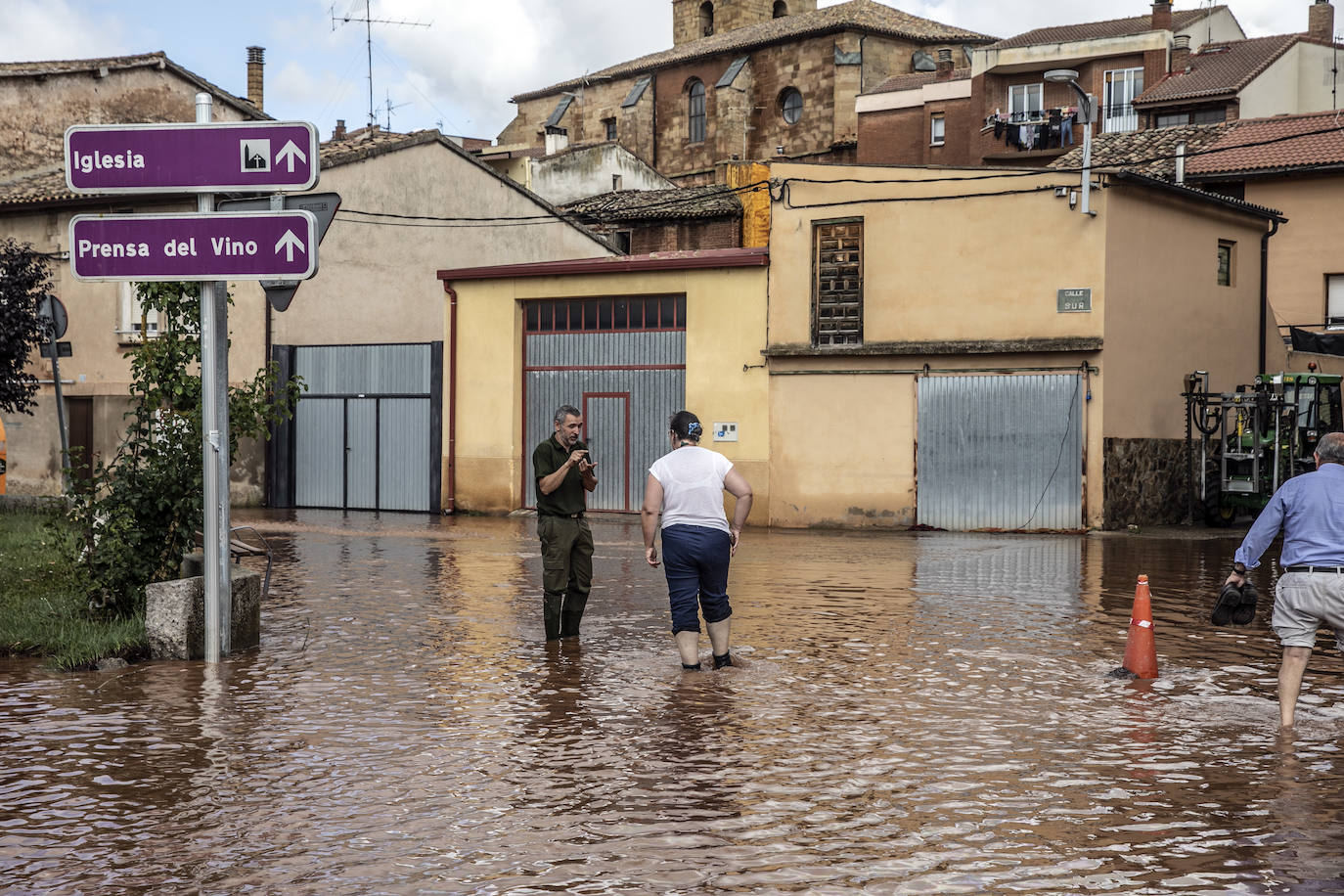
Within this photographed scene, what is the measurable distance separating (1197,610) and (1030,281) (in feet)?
34.8

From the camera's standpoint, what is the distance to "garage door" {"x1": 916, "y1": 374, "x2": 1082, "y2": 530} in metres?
22.8

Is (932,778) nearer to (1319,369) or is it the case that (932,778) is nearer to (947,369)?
(947,369)

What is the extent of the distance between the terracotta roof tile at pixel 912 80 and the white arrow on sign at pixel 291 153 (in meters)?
50.8

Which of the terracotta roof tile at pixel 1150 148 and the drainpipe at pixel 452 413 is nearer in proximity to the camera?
the drainpipe at pixel 452 413

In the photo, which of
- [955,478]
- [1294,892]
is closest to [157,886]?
[1294,892]

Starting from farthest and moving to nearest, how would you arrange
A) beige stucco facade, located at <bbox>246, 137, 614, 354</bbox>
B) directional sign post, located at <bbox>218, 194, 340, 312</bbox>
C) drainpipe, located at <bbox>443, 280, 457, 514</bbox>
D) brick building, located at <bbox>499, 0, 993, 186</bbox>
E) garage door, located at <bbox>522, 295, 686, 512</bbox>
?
brick building, located at <bbox>499, 0, 993, 186</bbox> < beige stucco facade, located at <bbox>246, 137, 614, 354</bbox> < drainpipe, located at <bbox>443, 280, 457, 514</bbox> < garage door, located at <bbox>522, 295, 686, 512</bbox> < directional sign post, located at <bbox>218, 194, 340, 312</bbox>

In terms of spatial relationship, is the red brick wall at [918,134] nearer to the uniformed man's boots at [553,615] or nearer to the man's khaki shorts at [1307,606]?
the uniformed man's boots at [553,615]

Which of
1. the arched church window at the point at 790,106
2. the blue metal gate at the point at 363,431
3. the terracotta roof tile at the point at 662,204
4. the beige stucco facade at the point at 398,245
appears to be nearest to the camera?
the blue metal gate at the point at 363,431

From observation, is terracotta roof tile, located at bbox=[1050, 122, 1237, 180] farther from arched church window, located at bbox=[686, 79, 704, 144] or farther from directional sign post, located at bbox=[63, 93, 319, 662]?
arched church window, located at bbox=[686, 79, 704, 144]

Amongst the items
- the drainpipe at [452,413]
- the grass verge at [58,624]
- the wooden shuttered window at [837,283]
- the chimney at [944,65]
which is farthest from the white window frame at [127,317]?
the chimney at [944,65]

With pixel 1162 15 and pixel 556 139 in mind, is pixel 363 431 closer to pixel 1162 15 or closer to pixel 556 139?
pixel 556 139

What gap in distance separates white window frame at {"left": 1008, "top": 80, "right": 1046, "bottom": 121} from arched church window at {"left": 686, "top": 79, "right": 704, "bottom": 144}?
1507 cm

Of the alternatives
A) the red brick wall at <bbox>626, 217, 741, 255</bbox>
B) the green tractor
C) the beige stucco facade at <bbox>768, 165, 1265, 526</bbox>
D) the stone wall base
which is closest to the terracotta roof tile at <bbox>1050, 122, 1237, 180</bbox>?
the red brick wall at <bbox>626, 217, 741, 255</bbox>

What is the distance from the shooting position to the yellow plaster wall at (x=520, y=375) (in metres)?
24.8
